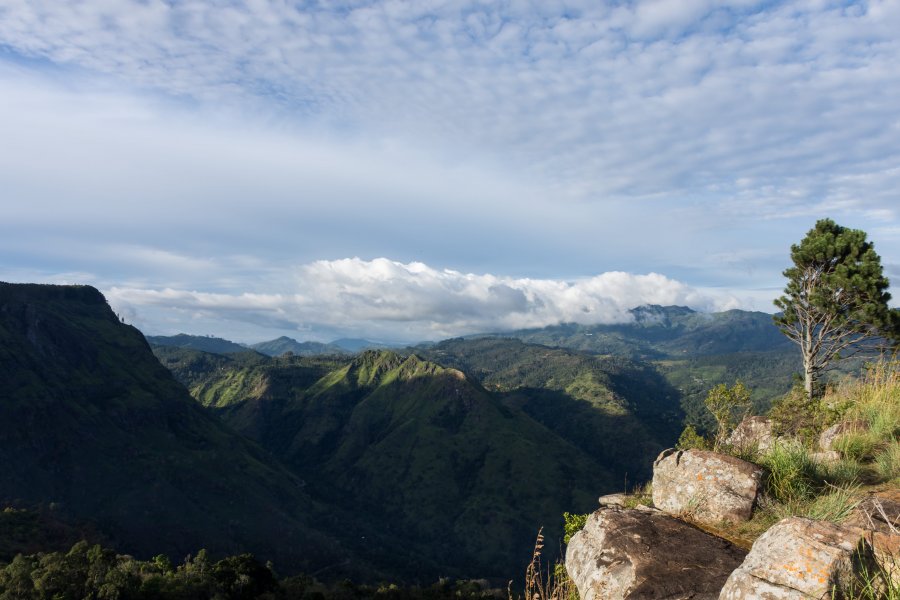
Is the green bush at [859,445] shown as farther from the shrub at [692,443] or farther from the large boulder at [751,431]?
the large boulder at [751,431]

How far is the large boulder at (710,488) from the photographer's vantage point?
10.1 m

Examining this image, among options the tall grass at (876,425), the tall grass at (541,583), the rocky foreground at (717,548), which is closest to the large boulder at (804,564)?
the rocky foreground at (717,548)

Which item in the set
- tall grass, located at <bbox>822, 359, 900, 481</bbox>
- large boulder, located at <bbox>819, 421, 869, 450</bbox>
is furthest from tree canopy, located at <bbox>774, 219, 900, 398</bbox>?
large boulder, located at <bbox>819, 421, 869, 450</bbox>

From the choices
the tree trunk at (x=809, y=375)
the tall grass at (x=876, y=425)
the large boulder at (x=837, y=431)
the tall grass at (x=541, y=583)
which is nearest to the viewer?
the tall grass at (x=541, y=583)

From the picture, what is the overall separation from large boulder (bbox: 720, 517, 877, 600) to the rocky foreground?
0.03 feet

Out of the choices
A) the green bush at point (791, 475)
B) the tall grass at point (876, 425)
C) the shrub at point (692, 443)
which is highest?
the tall grass at point (876, 425)

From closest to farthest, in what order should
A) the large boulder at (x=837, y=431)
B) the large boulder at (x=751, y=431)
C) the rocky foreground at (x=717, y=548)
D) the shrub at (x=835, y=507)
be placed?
the rocky foreground at (x=717, y=548) < the shrub at (x=835, y=507) < the large boulder at (x=837, y=431) < the large boulder at (x=751, y=431)

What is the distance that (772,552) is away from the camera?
6094mm

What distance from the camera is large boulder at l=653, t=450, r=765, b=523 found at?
10.1 m

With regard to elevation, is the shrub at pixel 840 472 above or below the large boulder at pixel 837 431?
below

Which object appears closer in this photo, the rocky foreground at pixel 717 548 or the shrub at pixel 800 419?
the rocky foreground at pixel 717 548

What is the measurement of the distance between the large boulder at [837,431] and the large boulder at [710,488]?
447 centimetres

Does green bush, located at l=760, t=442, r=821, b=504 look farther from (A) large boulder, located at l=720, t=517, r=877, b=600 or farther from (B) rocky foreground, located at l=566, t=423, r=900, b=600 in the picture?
(A) large boulder, located at l=720, t=517, r=877, b=600

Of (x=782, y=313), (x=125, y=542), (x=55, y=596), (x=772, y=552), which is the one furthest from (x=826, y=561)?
(x=125, y=542)
